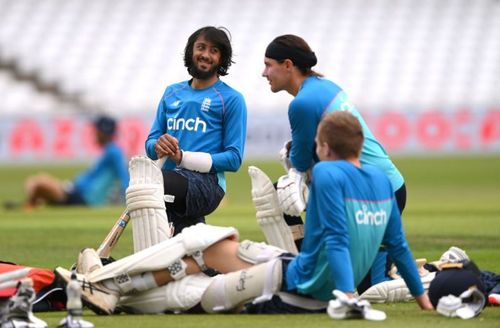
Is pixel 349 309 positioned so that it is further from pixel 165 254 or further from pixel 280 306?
pixel 165 254

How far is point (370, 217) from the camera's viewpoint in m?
5.89

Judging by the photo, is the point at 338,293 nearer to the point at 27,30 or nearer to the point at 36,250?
the point at 36,250

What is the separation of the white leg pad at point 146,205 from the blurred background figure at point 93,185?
10802 mm

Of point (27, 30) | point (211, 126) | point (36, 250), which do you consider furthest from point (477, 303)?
point (27, 30)

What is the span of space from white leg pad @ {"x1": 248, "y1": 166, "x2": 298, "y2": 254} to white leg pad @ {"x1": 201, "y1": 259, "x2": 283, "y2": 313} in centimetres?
91

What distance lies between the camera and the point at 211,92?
8031mm

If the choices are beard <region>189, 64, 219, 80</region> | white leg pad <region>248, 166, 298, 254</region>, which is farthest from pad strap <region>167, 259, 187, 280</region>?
beard <region>189, 64, 219, 80</region>

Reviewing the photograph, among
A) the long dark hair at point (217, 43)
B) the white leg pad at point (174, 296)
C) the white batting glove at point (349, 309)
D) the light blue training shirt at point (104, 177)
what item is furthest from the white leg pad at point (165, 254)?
the light blue training shirt at point (104, 177)

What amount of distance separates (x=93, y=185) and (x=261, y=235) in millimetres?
8010

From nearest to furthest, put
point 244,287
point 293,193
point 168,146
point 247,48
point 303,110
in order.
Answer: point 244,287 → point 303,110 → point 293,193 → point 168,146 → point 247,48

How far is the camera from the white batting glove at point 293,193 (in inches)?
269

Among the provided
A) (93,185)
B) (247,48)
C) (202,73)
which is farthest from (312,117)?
(247,48)

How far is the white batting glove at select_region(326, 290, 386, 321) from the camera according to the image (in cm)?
570

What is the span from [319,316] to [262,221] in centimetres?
121
